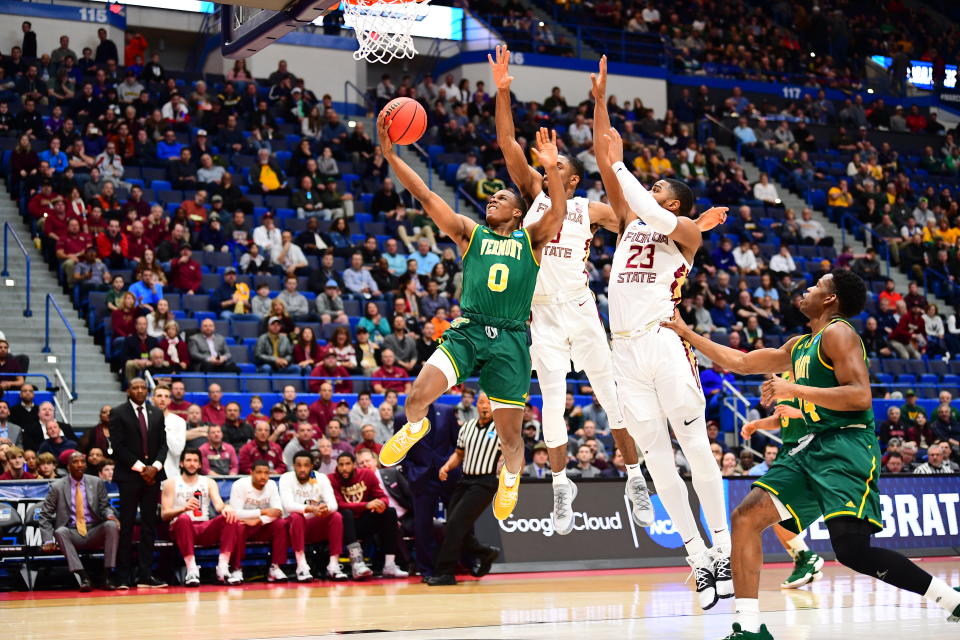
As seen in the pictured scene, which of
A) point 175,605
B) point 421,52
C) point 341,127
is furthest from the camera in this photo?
point 421,52

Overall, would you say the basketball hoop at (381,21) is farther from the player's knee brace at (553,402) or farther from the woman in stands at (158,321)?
the woman in stands at (158,321)

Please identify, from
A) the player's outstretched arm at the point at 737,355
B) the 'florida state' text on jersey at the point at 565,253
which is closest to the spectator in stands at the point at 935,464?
the 'florida state' text on jersey at the point at 565,253

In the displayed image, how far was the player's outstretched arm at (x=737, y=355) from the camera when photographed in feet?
25.2

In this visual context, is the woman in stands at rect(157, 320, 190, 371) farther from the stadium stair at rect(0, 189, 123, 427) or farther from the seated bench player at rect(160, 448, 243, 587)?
the seated bench player at rect(160, 448, 243, 587)

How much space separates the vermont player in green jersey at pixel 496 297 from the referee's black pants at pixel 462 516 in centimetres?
390

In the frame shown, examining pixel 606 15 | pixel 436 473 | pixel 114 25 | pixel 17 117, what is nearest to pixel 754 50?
pixel 606 15

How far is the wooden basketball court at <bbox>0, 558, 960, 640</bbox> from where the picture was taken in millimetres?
8164

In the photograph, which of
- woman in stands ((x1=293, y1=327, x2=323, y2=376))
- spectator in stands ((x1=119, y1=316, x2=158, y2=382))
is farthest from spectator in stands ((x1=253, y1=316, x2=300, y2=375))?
spectator in stands ((x1=119, y1=316, x2=158, y2=382))

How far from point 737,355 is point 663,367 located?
1.15 m

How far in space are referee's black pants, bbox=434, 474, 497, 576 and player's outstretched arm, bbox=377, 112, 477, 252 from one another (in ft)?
14.9

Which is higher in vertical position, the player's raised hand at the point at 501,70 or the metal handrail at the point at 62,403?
the player's raised hand at the point at 501,70

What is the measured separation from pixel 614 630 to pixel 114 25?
2071 cm

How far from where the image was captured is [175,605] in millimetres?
10500

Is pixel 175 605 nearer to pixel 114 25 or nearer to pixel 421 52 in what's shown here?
pixel 114 25
